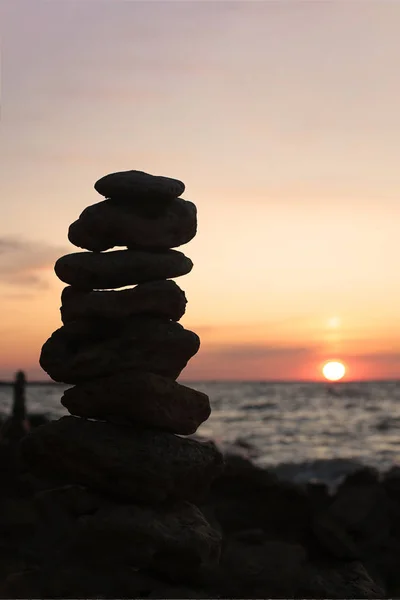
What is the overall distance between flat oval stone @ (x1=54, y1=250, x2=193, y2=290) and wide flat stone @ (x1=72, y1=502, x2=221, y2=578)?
3.13 metres

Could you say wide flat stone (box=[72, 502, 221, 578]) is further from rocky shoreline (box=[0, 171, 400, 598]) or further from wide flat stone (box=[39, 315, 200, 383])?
wide flat stone (box=[39, 315, 200, 383])

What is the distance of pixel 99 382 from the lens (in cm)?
1062

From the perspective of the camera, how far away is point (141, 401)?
408 inches

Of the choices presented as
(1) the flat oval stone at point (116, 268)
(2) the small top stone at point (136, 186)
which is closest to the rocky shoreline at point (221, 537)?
(1) the flat oval stone at point (116, 268)

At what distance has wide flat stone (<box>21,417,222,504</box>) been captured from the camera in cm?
1035

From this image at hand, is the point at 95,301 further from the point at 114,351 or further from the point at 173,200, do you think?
the point at 173,200

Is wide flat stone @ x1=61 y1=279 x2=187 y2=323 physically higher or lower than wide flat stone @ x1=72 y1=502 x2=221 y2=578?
higher

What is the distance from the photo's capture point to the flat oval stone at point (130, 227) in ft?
34.9

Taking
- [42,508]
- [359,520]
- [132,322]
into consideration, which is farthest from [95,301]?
[359,520]

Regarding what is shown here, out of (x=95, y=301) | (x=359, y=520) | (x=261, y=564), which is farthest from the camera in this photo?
(x=359, y=520)

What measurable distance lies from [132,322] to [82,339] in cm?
81

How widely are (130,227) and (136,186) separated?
56cm

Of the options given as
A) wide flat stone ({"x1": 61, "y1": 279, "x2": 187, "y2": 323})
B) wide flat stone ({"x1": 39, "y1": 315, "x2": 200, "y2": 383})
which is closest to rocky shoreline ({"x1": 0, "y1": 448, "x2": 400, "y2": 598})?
wide flat stone ({"x1": 39, "y1": 315, "x2": 200, "y2": 383})

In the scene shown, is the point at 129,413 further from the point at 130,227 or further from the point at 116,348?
the point at 130,227
